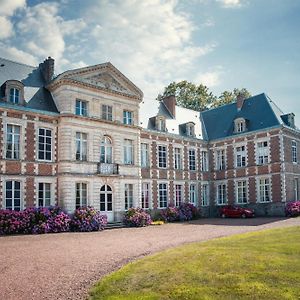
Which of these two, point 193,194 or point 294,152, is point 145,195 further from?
point 294,152

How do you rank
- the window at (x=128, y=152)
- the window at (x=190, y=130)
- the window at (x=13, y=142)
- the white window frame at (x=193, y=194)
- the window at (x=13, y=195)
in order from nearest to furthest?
the window at (x=13, y=195)
the window at (x=13, y=142)
the window at (x=128, y=152)
the white window frame at (x=193, y=194)
the window at (x=190, y=130)

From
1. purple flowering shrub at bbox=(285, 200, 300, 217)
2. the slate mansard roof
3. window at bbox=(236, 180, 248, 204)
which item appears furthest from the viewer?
window at bbox=(236, 180, 248, 204)

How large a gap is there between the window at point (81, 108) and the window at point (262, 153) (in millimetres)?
12933

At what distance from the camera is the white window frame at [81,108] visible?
19.7 m

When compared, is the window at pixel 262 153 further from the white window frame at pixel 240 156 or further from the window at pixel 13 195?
the window at pixel 13 195

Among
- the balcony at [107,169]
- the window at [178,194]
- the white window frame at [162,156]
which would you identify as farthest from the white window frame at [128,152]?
the window at [178,194]

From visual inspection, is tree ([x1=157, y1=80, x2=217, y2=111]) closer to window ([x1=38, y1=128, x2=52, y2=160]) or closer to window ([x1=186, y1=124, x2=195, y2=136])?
window ([x1=186, y1=124, x2=195, y2=136])

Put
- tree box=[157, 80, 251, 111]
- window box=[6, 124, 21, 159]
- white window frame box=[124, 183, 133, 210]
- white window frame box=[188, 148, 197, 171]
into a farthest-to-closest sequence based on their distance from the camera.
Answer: tree box=[157, 80, 251, 111] < white window frame box=[188, 148, 197, 171] < white window frame box=[124, 183, 133, 210] < window box=[6, 124, 21, 159]

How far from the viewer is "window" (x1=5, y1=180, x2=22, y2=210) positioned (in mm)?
16922

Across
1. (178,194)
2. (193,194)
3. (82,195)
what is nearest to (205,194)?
(193,194)

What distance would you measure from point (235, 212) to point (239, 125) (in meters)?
6.83

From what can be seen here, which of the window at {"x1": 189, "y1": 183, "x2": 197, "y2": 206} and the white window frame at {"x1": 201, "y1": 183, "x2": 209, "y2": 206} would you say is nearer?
the window at {"x1": 189, "y1": 183, "x2": 197, "y2": 206}

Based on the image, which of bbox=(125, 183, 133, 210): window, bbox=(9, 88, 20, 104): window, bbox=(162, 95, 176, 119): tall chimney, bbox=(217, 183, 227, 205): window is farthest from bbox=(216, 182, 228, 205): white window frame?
bbox=(9, 88, 20, 104): window

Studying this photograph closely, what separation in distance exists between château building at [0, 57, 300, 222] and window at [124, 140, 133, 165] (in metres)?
0.08
